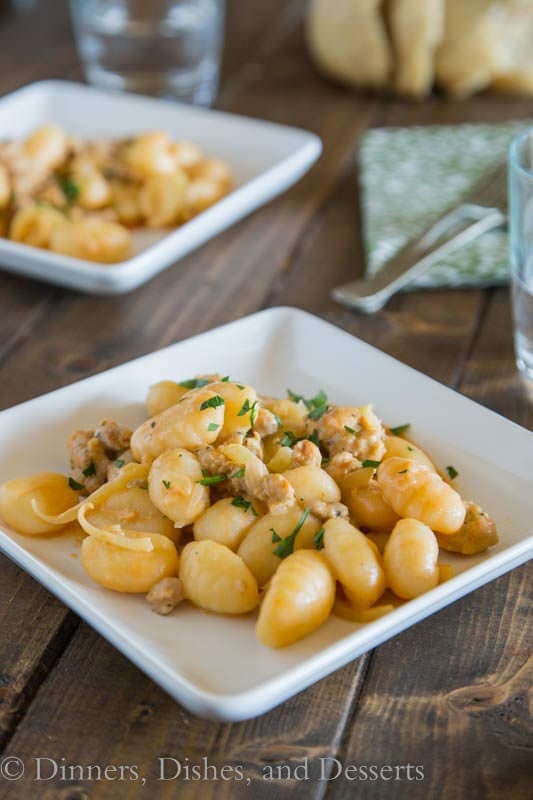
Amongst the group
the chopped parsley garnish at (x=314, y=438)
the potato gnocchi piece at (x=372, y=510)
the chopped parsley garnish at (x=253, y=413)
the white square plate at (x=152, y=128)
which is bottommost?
the white square plate at (x=152, y=128)

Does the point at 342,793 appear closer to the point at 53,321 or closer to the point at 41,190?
the point at 53,321

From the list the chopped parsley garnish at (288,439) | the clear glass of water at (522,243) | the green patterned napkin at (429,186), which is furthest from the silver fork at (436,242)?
the chopped parsley garnish at (288,439)

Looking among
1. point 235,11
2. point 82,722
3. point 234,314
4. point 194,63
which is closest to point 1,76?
point 194,63

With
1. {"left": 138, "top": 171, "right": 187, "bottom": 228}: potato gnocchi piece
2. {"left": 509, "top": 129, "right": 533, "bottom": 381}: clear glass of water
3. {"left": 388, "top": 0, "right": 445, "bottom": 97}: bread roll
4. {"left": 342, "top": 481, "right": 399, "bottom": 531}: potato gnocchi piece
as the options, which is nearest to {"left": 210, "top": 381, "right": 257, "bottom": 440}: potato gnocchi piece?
{"left": 342, "top": 481, "right": 399, "bottom": 531}: potato gnocchi piece

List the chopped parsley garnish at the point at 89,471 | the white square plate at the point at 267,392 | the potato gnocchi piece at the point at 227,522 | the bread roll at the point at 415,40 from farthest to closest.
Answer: the bread roll at the point at 415,40 < the chopped parsley garnish at the point at 89,471 < the potato gnocchi piece at the point at 227,522 < the white square plate at the point at 267,392

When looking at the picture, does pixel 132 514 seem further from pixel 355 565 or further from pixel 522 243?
pixel 522 243

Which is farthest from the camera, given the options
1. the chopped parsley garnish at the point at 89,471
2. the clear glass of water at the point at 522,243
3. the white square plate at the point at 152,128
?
A: the white square plate at the point at 152,128

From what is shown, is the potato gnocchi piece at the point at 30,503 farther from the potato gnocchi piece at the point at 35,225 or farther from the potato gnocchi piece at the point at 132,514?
the potato gnocchi piece at the point at 35,225

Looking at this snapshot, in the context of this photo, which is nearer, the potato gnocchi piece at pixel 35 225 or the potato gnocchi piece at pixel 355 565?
the potato gnocchi piece at pixel 355 565
